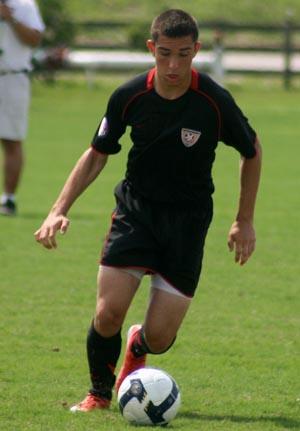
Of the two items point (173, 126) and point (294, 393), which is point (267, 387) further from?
point (173, 126)

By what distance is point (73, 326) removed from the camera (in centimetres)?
732

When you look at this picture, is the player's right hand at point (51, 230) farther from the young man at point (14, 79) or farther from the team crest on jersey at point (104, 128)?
the young man at point (14, 79)

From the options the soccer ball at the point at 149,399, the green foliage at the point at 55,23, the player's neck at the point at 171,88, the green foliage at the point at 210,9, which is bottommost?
the green foliage at the point at 210,9

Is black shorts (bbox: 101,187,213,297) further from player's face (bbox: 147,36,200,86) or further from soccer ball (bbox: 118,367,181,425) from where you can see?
player's face (bbox: 147,36,200,86)

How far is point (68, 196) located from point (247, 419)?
1.26m

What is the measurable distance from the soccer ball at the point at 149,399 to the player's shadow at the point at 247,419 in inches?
6.9

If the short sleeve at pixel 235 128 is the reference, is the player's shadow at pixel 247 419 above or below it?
below

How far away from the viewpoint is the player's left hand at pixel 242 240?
564 cm

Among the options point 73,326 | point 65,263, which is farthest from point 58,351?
point 65,263

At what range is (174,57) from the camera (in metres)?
5.42

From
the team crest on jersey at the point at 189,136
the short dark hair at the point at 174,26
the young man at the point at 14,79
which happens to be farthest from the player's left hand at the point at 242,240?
the young man at the point at 14,79

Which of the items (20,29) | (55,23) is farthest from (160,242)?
(55,23)

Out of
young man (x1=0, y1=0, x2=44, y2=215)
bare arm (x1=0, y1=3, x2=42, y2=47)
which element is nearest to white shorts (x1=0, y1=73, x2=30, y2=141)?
young man (x1=0, y1=0, x2=44, y2=215)

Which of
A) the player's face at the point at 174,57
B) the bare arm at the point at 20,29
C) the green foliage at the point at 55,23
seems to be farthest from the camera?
the green foliage at the point at 55,23
